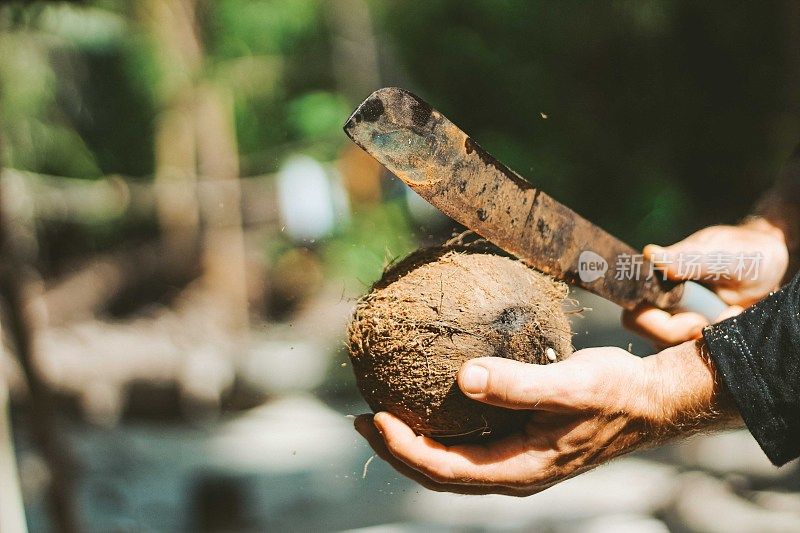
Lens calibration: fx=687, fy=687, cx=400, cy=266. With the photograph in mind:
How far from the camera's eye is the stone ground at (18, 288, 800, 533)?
135 inches

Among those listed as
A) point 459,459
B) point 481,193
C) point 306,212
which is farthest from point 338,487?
point 481,193

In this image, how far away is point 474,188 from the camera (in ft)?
4.05

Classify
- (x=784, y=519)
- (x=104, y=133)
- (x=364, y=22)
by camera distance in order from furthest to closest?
(x=104, y=133)
(x=364, y=22)
(x=784, y=519)

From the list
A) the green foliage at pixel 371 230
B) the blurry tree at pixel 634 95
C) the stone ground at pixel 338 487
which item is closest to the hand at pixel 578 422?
the stone ground at pixel 338 487

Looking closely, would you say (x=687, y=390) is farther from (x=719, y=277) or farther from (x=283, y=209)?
(x=283, y=209)

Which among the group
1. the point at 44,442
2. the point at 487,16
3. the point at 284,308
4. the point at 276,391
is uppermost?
the point at 487,16

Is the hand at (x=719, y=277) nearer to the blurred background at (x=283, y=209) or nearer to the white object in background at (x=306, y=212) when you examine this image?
the blurred background at (x=283, y=209)

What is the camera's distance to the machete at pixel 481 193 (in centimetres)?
116

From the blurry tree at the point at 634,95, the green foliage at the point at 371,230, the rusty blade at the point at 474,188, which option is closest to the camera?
the rusty blade at the point at 474,188

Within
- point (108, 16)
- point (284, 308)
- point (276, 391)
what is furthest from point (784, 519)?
point (108, 16)

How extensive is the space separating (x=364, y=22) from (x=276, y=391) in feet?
10.7

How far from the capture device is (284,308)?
240 inches

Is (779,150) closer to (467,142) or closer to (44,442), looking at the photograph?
(467,142)

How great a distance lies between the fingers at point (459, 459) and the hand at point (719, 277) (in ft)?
1.82
